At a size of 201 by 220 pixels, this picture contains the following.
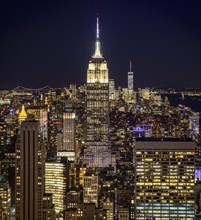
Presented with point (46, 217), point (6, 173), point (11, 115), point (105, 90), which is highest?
point (105, 90)

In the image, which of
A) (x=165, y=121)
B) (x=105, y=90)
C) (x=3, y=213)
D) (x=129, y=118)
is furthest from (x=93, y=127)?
(x=3, y=213)

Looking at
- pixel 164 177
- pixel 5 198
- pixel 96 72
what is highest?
pixel 96 72

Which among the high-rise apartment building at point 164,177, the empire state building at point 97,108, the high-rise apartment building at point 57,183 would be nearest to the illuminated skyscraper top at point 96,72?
the empire state building at point 97,108

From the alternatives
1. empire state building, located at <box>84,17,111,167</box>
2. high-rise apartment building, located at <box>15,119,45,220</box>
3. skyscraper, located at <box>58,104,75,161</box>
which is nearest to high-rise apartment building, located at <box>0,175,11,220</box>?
high-rise apartment building, located at <box>15,119,45,220</box>

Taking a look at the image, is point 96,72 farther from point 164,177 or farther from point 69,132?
point 164,177

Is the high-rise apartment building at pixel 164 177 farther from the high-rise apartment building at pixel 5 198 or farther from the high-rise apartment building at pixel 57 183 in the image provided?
the high-rise apartment building at pixel 5 198

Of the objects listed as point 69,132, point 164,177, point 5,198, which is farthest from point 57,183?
point 69,132

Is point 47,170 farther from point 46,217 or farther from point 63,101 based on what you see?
point 63,101
